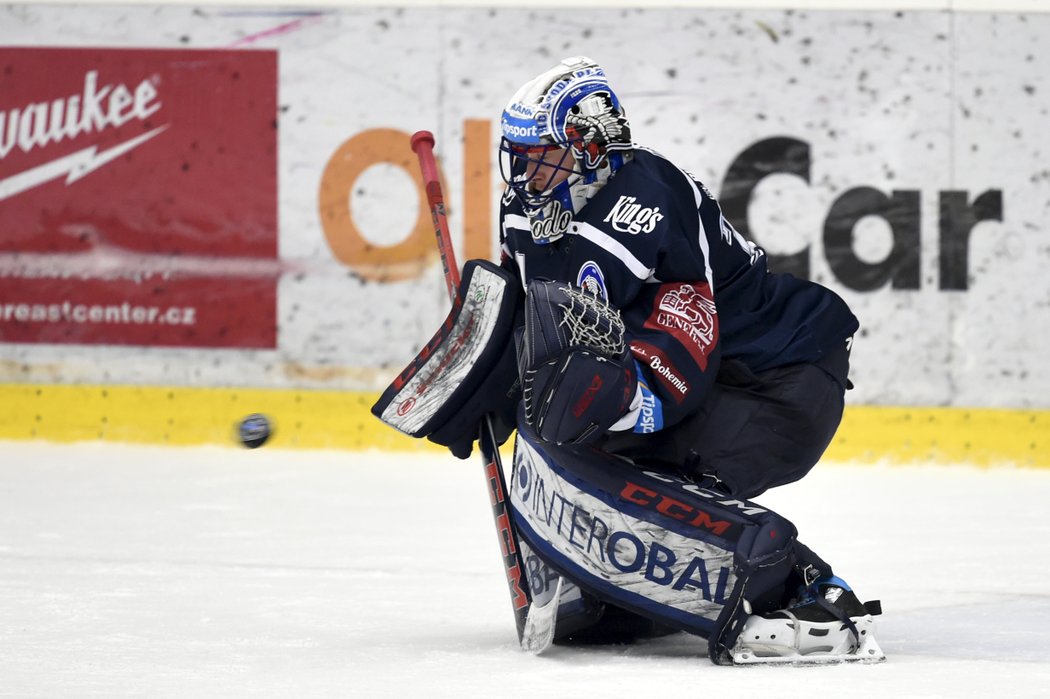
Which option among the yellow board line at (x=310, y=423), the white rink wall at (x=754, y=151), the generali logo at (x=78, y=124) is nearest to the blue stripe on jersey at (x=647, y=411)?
the yellow board line at (x=310, y=423)

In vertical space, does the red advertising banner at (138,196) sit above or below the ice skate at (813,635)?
above

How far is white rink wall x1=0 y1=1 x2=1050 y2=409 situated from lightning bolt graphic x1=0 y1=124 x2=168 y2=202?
46 centimetres

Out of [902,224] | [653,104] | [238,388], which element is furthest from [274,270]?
[902,224]

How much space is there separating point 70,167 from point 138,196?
264mm

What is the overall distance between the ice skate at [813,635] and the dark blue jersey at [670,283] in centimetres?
33

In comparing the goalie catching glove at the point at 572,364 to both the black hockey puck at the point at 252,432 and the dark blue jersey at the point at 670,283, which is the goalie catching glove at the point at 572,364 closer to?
the dark blue jersey at the point at 670,283

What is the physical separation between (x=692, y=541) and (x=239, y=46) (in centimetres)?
375

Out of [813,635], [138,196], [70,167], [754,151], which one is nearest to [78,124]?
[70,167]

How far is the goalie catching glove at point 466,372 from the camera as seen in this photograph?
9.09ft

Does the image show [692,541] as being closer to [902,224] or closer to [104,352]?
[902,224]

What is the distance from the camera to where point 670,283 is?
2.67 meters

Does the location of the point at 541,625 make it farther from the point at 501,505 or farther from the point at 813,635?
the point at 813,635

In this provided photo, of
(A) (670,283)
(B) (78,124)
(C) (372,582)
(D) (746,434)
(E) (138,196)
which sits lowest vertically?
(C) (372,582)

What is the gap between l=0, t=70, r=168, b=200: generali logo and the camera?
19.7ft
